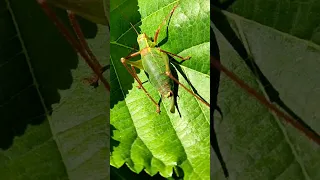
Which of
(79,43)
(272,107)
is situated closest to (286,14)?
(272,107)

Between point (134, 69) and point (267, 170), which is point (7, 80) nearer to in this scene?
point (134, 69)

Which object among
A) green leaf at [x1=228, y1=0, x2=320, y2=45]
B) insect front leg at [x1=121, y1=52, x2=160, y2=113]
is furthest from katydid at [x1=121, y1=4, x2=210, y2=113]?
green leaf at [x1=228, y1=0, x2=320, y2=45]

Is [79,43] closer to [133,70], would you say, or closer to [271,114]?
[133,70]

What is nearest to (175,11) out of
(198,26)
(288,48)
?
(198,26)

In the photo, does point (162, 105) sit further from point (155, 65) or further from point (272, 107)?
point (272, 107)

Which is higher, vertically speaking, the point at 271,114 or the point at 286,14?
the point at 286,14

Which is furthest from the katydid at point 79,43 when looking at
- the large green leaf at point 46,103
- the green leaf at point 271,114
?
the green leaf at point 271,114

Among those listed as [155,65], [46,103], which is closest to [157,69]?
[155,65]

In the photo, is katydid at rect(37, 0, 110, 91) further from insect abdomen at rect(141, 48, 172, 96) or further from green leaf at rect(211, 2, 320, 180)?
green leaf at rect(211, 2, 320, 180)
